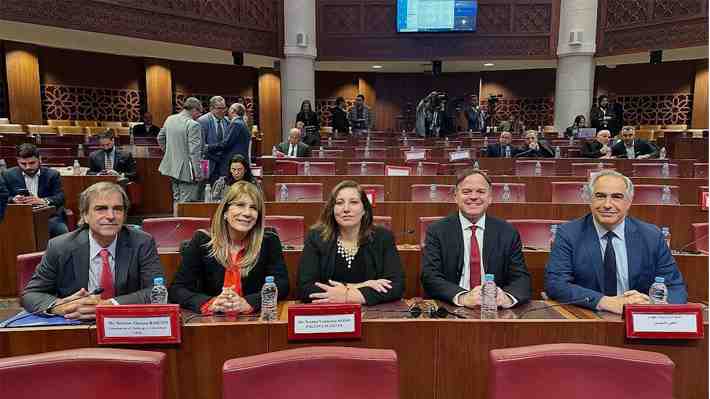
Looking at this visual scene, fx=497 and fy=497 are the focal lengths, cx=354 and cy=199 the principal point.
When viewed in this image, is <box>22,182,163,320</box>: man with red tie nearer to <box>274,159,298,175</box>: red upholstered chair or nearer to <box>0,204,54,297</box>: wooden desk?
<box>0,204,54,297</box>: wooden desk

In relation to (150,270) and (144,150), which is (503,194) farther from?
(144,150)

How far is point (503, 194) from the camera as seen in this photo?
188 inches

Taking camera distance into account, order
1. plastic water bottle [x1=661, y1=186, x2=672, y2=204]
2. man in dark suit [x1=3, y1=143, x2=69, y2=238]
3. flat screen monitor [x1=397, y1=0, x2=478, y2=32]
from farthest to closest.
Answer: flat screen monitor [x1=397, y1=0, x2=478, y2=32] → plastic water bottle [x1=661, y1=186, x2=672, y2=204] → man in dark suit [x1=3, y1=143, x2=69, y2=238]

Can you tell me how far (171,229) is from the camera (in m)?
3.25

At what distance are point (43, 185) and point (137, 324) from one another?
3570mm

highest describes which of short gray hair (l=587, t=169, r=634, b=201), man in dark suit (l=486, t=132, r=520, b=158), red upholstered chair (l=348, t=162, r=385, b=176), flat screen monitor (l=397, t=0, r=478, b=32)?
flat screen monitor (l=397, t=0, r=478, b=32)

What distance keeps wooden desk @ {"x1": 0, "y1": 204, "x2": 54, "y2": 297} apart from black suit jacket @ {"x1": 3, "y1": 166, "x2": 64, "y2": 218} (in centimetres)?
35

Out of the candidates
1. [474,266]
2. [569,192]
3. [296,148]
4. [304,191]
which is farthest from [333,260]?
[296,148]

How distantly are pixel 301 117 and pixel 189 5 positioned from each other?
3.20 meters

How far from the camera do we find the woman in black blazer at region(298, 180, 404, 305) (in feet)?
7.61

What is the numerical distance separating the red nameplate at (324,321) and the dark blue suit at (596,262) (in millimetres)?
980

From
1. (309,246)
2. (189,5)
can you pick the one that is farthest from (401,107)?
(309,246)

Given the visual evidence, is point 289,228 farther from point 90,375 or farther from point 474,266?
point 90,375

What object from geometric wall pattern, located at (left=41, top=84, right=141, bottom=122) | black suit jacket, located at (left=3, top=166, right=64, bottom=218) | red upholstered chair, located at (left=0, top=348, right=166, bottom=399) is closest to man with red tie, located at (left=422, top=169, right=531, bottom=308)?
red upholstered chair, located at (left=0, top=348, right=166, bottom=399)
